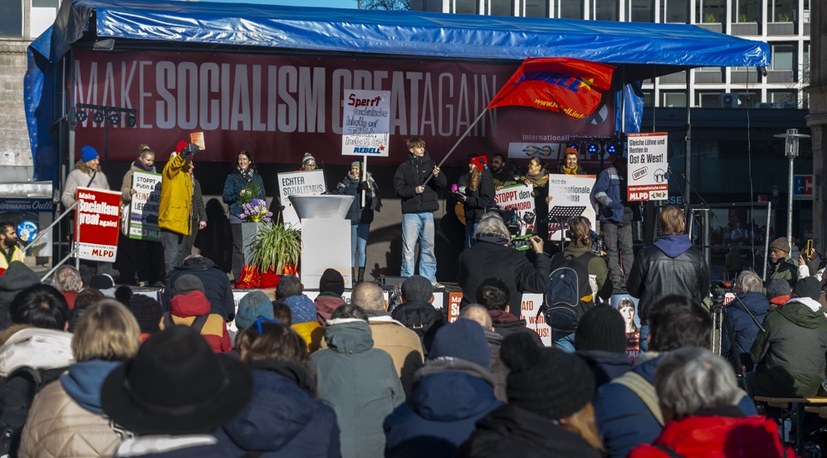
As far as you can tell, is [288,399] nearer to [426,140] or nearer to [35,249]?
[426,140]

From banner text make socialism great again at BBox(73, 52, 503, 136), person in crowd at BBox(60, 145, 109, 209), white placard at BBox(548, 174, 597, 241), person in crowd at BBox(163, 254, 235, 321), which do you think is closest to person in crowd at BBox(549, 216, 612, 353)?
person in crowd at BBox(163, 254, 235, 321)

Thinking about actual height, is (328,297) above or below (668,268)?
below

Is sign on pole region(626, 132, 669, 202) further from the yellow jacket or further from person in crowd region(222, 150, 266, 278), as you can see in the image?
the yellow jacket

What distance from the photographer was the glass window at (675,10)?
255ft

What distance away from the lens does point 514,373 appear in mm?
4691

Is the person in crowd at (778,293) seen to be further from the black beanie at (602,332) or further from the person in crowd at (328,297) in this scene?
the black beanie at (602,332)

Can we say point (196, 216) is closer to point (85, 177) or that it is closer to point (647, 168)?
point (85, 177)

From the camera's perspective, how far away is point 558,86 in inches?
647

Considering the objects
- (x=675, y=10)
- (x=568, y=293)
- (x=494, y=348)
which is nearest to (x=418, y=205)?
(x=568, y=293)

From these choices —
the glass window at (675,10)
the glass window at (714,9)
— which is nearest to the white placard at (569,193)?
the glass window at (675,10)

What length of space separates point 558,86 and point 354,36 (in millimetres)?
2953

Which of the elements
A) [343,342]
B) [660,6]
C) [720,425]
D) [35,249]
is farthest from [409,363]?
[660,6]

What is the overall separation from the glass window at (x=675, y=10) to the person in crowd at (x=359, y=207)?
211ft

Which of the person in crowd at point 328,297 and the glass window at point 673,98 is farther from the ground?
the glass window at point 673,98
